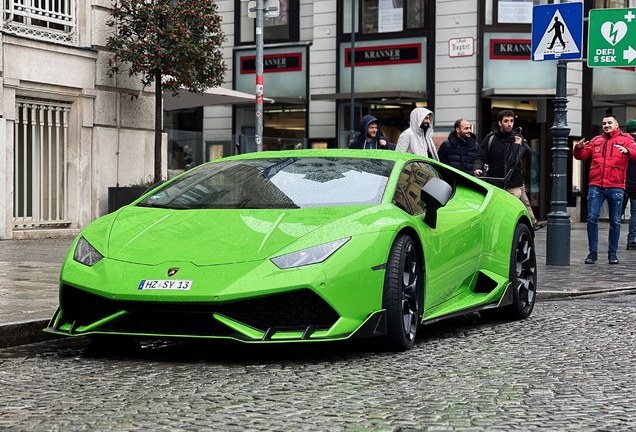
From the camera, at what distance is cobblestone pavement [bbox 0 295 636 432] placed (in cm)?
468

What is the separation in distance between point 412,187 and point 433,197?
0.41 meters

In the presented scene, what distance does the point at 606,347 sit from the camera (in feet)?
22.8

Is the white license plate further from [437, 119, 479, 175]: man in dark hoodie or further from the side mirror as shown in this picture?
[437, 119, 479, 175]: man in dark hoodie

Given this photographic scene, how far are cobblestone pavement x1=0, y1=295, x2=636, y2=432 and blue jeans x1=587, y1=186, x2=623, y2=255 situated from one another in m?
6.62

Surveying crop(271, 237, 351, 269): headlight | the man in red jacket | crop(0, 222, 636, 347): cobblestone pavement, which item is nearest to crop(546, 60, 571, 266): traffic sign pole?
crop(0, 222, 636, 347): cobblestone pavement

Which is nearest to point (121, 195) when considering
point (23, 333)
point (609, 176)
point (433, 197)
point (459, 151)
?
point (459, 151)

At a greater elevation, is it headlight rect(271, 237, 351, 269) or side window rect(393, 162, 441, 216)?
side window rect(393, 162, 441, 216)

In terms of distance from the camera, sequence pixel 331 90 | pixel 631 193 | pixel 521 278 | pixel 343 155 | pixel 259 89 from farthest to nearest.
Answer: pixel 331 90 < pixel 259 89 < pixel 631 193 < pixel 521 278 < pixel 343 155

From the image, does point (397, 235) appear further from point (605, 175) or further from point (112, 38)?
point (112, 38)

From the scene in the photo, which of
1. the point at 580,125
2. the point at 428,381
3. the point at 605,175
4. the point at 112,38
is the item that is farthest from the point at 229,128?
the point at 428,381

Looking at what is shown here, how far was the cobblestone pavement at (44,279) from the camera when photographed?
7.11m

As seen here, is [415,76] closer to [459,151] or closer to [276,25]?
[276,25]

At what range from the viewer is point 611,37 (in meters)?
14.9

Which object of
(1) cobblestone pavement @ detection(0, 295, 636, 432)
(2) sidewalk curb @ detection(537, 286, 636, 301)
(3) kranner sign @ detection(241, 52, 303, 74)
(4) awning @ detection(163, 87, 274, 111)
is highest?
(3) kranner sign @ detection(241, 52, 303, 74)
